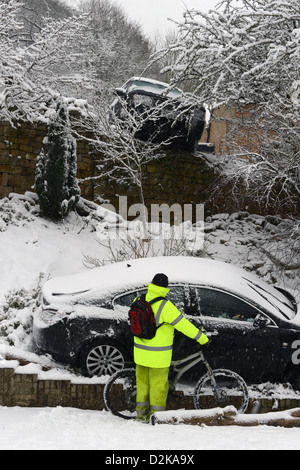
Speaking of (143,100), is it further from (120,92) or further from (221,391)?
(221,391)

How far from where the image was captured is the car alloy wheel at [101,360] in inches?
235

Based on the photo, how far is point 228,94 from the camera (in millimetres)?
11320

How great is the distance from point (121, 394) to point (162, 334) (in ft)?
3.14

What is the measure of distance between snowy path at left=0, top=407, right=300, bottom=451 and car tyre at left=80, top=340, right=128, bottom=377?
1.82 feet

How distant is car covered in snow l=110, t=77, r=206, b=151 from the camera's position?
12555 millimetres

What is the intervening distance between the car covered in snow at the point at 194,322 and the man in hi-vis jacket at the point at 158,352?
0.57 metres

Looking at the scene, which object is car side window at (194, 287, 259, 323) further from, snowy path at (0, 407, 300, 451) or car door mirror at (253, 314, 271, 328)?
snowy path at (0, 407, 300, 451)

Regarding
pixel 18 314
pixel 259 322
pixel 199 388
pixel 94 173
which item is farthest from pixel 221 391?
pixel 94 173

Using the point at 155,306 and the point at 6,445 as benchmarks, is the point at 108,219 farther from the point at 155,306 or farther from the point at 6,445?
the point at 6,445

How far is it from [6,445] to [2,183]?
26.7 feet

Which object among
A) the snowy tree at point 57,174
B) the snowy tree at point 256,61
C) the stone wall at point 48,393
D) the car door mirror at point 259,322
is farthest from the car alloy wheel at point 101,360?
the snowy tree at point 57,174

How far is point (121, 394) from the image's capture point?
5.75 metres

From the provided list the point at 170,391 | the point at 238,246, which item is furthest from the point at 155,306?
the point at 238,246

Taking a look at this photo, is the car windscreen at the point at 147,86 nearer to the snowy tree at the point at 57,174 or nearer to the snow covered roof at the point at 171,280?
the snowy tree at the point at 57,174
